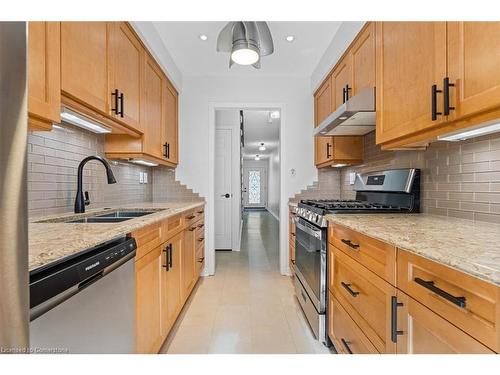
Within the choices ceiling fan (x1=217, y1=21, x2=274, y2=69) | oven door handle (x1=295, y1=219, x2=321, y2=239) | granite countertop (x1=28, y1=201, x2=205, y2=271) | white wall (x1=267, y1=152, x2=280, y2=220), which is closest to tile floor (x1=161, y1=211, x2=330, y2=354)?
oven door handle (x1=295, y1=219, x2=321, y2=239)

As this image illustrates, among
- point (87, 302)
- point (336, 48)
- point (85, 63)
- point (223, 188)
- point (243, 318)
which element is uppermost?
point (336, 48)

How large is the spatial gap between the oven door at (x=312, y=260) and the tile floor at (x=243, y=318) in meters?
0.28

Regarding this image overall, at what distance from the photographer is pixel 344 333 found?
1.50 metres

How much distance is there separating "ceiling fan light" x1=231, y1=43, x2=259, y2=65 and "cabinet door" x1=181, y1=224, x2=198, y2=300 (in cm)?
149

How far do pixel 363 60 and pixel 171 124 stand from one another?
207cm

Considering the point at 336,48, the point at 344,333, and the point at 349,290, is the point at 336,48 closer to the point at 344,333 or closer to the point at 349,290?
the point at 349,290

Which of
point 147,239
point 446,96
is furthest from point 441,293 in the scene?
point 147,239

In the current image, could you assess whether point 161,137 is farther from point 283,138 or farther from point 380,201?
point 380,201

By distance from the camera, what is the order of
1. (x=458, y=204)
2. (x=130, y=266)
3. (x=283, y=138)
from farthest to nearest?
(x=283, y=138), (x=458, y=204), (x=130, y=266)

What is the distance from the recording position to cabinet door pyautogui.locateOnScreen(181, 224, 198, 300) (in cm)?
229
